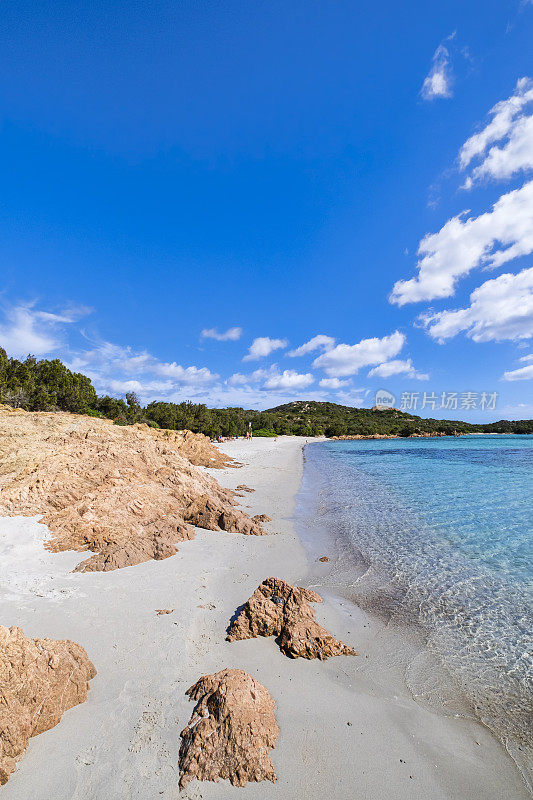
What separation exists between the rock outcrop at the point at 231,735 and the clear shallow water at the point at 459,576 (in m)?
3.32

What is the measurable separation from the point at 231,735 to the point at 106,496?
8572 mm

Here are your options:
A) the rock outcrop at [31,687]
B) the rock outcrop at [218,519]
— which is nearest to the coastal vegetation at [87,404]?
the rock outcrop at [218,519]

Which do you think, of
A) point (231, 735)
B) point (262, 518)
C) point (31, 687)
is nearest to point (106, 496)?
point (262, 518)

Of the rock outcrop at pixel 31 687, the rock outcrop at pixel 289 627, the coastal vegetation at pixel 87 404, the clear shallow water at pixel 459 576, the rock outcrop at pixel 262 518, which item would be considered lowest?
the clear shallow water at pixel 459 576

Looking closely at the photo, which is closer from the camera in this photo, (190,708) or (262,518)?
(190,708)

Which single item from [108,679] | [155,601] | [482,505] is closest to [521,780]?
[108,679]

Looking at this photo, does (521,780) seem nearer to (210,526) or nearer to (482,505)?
(210,526)

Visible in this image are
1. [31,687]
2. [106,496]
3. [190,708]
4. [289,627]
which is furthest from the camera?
[106,496]

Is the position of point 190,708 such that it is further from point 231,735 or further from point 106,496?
point 106,496

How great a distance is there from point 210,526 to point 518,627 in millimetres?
8699

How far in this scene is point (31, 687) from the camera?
3871 mm

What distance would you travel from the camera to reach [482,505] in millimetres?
17484

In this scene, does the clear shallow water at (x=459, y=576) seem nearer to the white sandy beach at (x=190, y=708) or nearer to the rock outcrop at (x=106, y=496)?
the white sandy beach at (x=190, y=708)

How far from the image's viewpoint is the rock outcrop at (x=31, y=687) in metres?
3.50
